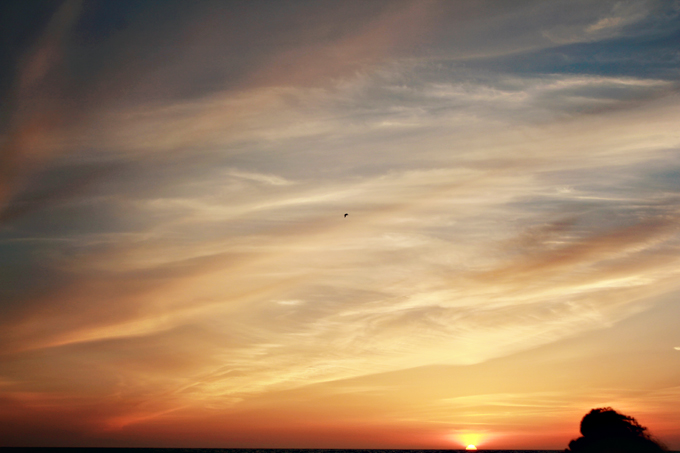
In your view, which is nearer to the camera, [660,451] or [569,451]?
[660,451]

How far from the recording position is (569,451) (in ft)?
112

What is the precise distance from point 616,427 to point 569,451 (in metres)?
3.51

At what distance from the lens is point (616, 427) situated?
33.2 metres

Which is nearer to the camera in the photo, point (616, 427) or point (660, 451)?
point (660, 451)

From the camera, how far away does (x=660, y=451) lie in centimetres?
3100

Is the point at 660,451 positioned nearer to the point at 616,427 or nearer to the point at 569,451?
the point at 616,427

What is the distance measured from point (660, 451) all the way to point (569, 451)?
17.9 feet

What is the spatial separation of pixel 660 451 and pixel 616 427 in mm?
2727

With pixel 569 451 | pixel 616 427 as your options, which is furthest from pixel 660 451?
pixel 569 451
